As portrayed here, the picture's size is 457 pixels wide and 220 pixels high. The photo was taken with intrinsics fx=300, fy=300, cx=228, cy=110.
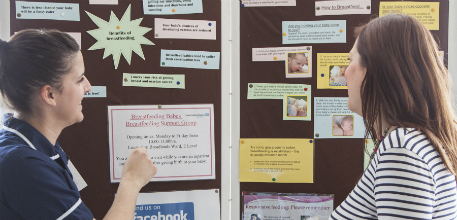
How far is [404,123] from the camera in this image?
0.66 meters

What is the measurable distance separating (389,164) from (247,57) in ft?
2.60

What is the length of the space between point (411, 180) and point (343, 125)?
2.37ft

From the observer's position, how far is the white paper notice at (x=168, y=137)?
1.24 m

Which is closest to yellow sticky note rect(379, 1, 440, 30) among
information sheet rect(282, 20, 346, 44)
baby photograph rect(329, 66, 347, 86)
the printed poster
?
information sheet rect(282, 20, 346, 44)

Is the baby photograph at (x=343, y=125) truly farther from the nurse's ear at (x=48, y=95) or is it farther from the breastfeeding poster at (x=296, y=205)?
the nurse's ear at (x=48, y=95)

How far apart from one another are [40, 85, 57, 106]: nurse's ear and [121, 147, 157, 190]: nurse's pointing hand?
0.29 metres

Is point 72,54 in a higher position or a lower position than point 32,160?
higher

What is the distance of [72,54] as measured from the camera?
2.75 ft

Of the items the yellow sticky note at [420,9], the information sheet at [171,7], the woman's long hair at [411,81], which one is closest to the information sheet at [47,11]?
the information sheet at [171,7]

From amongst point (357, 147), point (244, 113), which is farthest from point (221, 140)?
point (357, 147)

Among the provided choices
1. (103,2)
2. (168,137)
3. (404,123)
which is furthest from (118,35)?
(404,123)

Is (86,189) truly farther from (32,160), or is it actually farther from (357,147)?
(357,147)

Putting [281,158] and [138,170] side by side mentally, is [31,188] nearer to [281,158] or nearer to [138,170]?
[138,170]

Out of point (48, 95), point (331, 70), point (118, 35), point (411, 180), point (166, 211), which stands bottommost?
point (166, 211)
